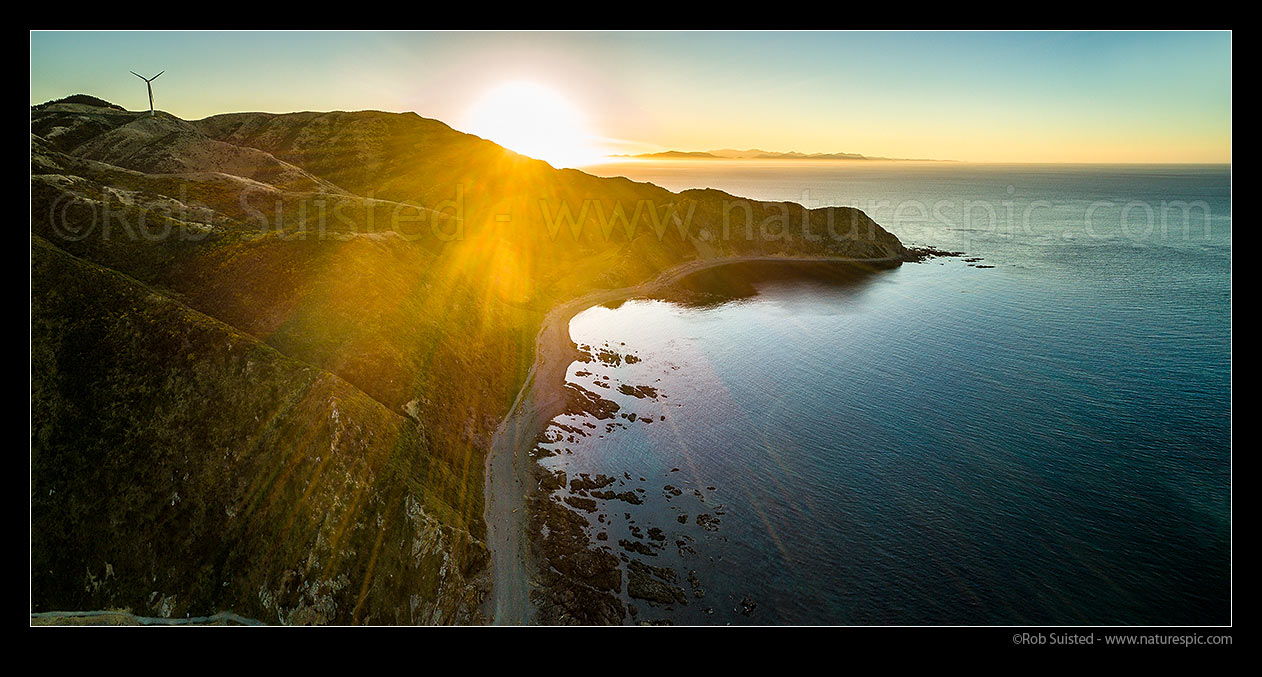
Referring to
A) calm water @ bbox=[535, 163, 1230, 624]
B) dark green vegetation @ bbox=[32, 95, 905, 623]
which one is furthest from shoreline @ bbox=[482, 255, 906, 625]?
calm water @ bbox=[535, 163, 1230, 624]

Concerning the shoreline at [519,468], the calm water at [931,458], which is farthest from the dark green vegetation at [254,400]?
the calm water at [931,458]

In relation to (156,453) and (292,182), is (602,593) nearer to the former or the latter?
(156,453)

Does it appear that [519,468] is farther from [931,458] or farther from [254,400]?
[931,458]

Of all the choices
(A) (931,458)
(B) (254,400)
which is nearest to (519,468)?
(B) (254,400)

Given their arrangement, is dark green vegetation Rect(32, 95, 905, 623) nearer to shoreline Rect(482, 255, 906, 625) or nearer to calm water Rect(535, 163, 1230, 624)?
shoreline Rect(482, 255, 906, 625)
